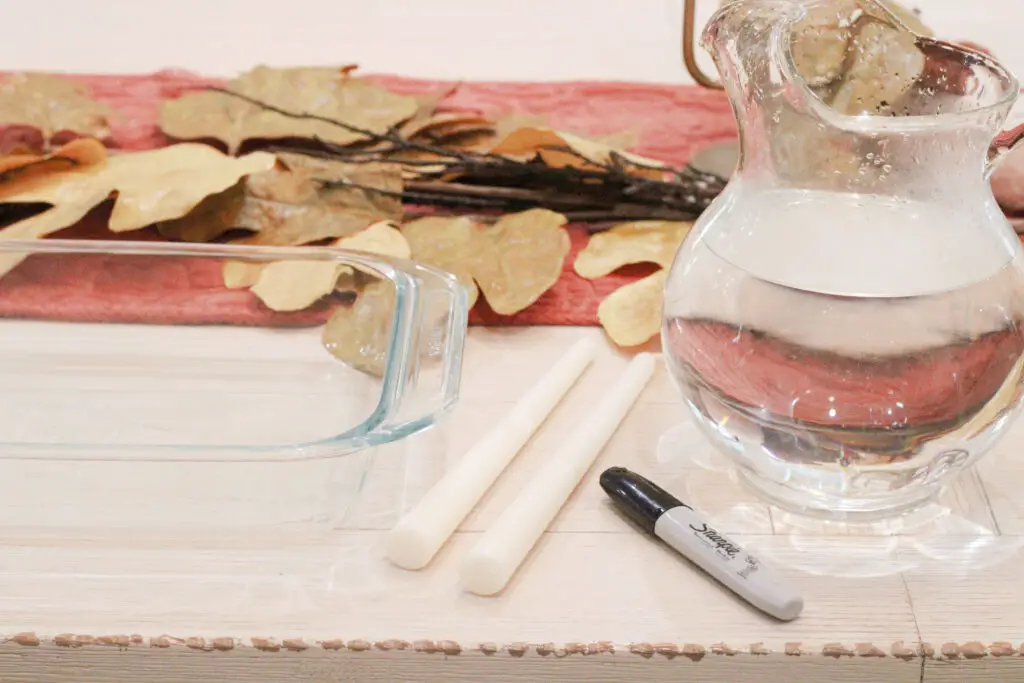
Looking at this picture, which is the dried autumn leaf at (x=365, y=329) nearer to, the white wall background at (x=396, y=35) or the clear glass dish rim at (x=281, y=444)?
the clear glass dish rim at (x=281, y=444)

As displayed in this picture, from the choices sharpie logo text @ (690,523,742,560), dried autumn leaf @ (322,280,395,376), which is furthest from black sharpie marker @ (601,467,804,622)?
dried autumn leaf @ (322,280,395,376)

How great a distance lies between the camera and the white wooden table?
274 mm

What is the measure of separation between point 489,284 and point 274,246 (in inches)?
3.5

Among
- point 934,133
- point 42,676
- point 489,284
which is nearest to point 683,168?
point 489,284

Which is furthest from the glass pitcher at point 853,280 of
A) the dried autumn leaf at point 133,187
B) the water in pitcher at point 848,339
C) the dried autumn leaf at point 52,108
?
the dried autumn leaf at point 52,108

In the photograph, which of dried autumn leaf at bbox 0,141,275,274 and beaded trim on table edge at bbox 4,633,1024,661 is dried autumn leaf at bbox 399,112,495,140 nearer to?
dried autumn leaf at bbox 0,141,275,274

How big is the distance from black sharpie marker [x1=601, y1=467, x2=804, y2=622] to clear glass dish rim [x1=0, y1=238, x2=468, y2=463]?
6cm

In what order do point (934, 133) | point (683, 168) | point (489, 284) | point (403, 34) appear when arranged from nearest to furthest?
point (934, 133), point (489, 284), point (683, 168), point (403, 34)

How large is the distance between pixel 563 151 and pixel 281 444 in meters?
0.23

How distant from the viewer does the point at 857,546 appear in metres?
0.31

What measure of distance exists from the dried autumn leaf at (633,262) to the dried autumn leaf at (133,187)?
6.1 inches

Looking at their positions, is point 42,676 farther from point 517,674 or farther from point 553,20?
point 553,20

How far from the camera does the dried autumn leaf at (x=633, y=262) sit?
1.36 feet

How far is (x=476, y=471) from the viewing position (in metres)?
0.32
